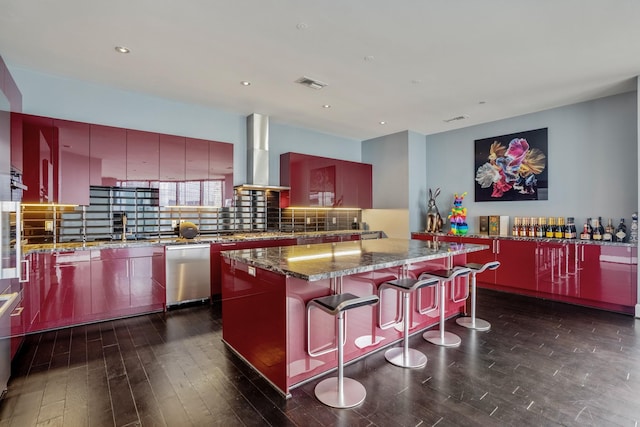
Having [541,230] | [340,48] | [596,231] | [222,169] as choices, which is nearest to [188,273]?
[222,169]

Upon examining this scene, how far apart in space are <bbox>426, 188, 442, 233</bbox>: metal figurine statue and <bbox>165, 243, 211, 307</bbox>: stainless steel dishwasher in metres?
3.91

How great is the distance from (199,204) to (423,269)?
3.00 m

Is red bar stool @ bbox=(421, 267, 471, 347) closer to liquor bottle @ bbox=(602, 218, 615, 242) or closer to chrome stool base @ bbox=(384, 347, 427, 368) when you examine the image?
chrome stool base @ bbox=(384, 347, 427, 368)

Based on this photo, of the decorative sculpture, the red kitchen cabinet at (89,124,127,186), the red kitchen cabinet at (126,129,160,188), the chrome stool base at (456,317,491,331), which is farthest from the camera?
the decorative sculpture

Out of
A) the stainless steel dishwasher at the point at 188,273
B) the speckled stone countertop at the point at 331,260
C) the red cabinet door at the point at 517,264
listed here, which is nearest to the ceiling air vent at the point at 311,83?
the speckled stone countertop at the point at 331,260

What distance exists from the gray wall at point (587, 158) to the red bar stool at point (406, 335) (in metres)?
3.20

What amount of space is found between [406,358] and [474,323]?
1225 mm

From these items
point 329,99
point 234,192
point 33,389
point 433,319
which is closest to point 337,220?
point 234,192

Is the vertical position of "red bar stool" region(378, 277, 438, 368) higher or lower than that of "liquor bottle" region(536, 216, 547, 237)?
lower

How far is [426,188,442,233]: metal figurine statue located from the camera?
581 centimetres

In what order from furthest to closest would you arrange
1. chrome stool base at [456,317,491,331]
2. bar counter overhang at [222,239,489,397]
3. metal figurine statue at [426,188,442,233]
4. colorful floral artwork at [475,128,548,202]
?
metal figurine statue at [426,188,442,233]
colorful floral artwork at [475,128,548,202]
chrome stool base at [456,317,491,331]
bar counter overhang at [222,239,489,397]

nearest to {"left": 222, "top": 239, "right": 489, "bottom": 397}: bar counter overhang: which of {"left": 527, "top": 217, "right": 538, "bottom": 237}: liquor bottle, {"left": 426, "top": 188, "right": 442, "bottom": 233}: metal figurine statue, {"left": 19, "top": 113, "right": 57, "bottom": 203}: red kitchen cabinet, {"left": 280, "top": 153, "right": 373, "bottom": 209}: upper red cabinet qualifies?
{"left": 19, "top": 113, "right": 57, "bottom": 203}: red kitchen cabinet

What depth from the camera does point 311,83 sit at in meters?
3.71

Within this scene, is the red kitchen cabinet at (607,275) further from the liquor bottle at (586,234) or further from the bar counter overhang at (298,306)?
the bar counter overhang at (298,306)
